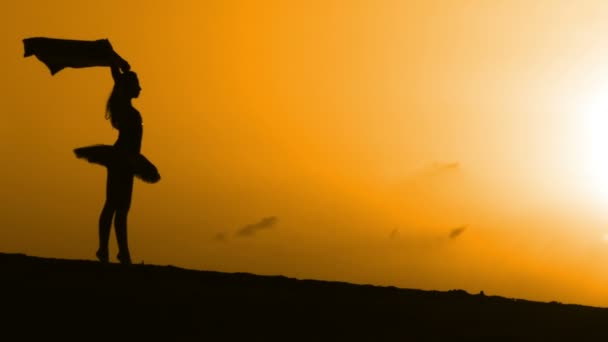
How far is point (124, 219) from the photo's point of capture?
12.1 meters

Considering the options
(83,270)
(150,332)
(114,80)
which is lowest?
(150,332)

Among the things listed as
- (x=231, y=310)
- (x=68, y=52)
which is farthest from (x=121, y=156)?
(x=231, y=310)

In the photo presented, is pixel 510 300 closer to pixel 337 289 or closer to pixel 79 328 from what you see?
pixel 337 289

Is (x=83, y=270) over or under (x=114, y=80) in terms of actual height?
under

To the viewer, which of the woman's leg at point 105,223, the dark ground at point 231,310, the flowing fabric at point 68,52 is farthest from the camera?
the flowing fabric at point 68,52

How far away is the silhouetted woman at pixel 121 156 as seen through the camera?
39.0 ft

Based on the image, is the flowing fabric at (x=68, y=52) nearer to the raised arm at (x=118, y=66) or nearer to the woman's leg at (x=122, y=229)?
the raised arm at (x=118, y=66)

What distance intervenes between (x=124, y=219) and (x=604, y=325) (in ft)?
19.7

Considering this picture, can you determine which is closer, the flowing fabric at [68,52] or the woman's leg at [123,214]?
the woman's leg at [123,214]

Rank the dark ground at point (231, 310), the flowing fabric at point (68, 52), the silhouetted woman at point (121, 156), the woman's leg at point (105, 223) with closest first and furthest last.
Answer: the dark ground at point (231, 310)
the woman's leg at point (105, 223)
the silhouetted woman at point (121, 156)
the flowing fabric at point (68, 52)

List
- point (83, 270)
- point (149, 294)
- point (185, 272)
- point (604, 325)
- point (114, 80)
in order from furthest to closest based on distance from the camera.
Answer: point (114, 80), point (604, 325), point (185, 272), point (83, 270), point (149, 294)

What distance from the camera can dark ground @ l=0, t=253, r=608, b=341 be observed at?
26.4 feet

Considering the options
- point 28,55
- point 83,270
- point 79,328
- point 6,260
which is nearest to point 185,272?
point 83,270

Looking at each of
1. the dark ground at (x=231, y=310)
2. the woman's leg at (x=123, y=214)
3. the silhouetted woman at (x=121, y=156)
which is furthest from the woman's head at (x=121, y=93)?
the dark ground at (x=231, y=310)
